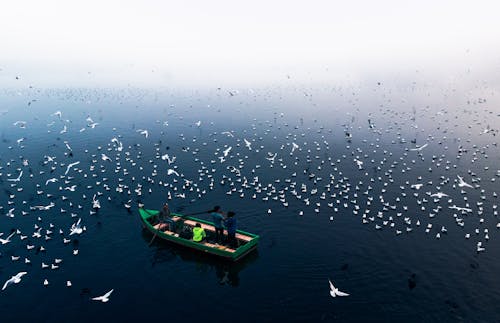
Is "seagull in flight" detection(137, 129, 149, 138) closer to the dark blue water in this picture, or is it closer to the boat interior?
the dark blue water

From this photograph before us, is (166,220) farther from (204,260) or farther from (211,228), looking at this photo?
(204,260)

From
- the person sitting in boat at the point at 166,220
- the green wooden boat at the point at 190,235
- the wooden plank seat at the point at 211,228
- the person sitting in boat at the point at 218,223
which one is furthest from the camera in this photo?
the person sitting in boat at the point at 166,220

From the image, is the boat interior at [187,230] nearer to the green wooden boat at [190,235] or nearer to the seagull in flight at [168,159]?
the green wooden boat at [190,235]

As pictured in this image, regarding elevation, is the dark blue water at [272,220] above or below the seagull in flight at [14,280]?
above

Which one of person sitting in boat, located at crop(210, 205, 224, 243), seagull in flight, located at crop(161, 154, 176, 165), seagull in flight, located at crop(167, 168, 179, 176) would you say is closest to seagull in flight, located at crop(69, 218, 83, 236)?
person sitting in boat, located at crop(210, 205, 224, 243)

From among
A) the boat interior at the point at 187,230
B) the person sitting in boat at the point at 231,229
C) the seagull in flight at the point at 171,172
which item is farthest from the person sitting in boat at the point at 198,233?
the seagull in flight at the point at 171,172
